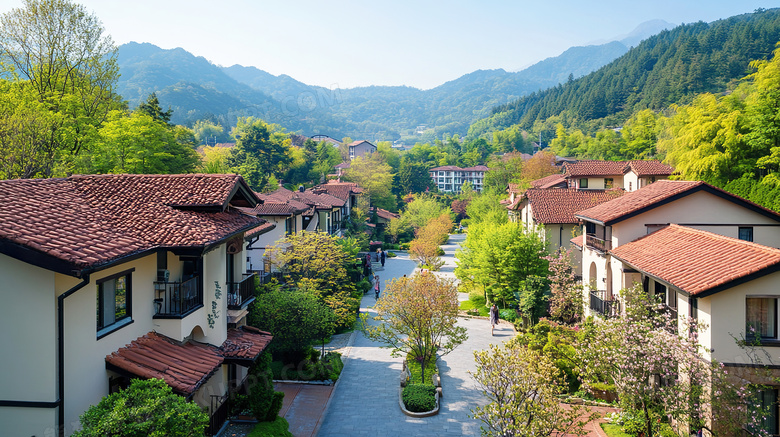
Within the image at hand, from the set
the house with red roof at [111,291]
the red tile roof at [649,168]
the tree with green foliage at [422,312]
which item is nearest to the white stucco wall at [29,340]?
the house with red roof at [111,291]

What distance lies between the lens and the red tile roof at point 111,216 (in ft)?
32.4

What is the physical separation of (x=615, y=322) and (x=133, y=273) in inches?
513

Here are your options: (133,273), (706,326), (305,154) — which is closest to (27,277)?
(133,273)

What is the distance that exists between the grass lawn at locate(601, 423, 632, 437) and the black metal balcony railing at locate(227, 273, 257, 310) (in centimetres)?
1335

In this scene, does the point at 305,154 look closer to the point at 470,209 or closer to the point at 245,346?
the point at 470,209

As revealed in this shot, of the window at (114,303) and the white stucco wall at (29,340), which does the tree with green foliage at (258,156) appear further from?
the white stucco wall at (29,340)

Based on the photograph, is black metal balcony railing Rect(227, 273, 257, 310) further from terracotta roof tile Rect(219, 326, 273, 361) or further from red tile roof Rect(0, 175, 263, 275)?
red tile roof Rect(0, 175, 263, 275)

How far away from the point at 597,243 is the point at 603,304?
352 centimetres

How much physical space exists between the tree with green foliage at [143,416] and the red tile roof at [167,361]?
1314 millimetres

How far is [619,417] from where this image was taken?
59.8 ft

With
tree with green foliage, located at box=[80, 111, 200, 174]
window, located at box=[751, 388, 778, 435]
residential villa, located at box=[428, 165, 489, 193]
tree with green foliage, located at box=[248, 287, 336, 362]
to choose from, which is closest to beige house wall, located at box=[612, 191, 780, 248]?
window, located at box=[751, 388, 778, 435]

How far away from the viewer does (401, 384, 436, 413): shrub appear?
65.7 ft

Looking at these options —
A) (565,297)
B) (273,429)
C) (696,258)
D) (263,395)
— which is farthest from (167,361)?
(565,297)

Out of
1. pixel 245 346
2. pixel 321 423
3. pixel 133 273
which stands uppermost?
pixel 133 273
